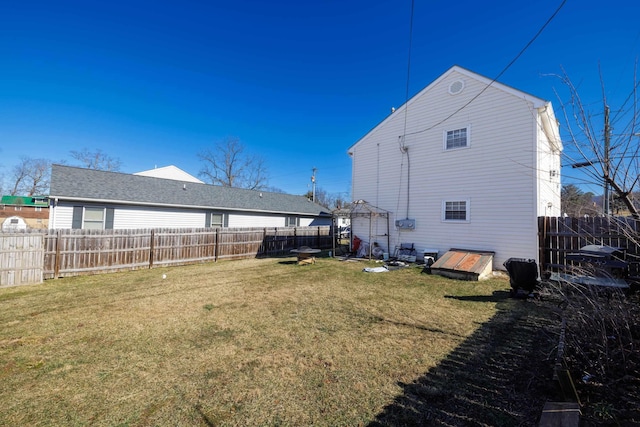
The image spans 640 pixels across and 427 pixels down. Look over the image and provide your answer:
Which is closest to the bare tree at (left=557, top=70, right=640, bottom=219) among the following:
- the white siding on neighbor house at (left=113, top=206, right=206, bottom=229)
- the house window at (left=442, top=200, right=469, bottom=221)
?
the house window at (left=442, top=200, right=469, bottom=221)

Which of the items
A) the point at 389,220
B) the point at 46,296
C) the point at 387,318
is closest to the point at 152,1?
the point at 46,296

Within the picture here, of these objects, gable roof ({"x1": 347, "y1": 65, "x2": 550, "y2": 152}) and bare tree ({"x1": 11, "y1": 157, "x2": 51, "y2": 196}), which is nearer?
gable roof ({"x1": 347, "y1": 65, "x2": 550, "y2": 152})

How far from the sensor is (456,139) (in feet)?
35.9

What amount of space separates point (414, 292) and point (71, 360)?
6603 mm

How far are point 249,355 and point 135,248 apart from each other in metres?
8.59

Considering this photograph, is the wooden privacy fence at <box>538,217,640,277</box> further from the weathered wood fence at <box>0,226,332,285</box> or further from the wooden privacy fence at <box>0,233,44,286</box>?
the wooden privacy fence at <box>0,233,44,286</box>

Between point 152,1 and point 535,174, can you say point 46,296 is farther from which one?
point 535,174

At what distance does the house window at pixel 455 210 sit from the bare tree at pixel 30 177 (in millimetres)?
54005

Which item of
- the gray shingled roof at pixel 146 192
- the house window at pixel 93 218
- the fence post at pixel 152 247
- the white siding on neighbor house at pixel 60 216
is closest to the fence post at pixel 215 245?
the fence post at pixel 152 247

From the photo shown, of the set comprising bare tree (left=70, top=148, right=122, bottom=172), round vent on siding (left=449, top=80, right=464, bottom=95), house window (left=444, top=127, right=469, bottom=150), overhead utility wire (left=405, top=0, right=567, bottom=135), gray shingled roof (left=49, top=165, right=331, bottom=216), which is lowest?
gray shingled roof (left=49, top=165, right=331, bottom=216)

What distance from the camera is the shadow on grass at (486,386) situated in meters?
2.37

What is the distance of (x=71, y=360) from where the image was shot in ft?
11.2

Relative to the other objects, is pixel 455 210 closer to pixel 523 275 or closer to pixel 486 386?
pixel 523 275

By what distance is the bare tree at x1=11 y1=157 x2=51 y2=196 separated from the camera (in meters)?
39.4
